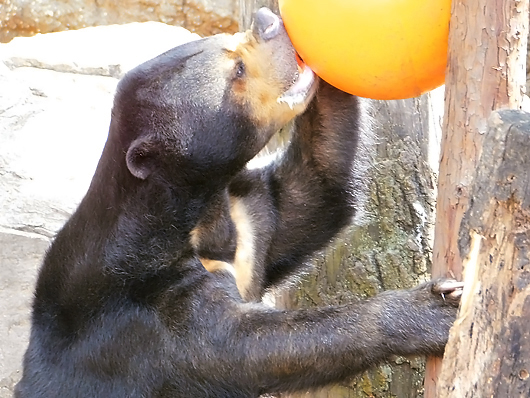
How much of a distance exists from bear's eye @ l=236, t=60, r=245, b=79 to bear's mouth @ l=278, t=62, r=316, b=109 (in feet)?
0.62

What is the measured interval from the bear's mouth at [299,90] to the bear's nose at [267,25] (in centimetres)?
18

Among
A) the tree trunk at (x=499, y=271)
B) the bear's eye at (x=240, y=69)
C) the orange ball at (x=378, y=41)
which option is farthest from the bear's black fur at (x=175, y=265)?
the tree trunk at (x=499, y=271)

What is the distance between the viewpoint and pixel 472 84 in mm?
2299

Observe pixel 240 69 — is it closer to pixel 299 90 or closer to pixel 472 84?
pixel 299 90

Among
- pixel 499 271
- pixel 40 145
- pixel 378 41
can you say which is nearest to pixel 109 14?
pixel 40 145

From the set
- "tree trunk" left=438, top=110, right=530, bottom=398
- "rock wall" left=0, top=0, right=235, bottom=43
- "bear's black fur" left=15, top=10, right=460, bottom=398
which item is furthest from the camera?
"rock wall" left=0, top=0, right=235, bottom=43

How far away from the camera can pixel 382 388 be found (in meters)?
3.94

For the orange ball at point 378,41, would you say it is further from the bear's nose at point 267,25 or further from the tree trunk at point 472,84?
the bear's nose at point 267,25

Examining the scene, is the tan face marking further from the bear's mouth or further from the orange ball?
the orange ball

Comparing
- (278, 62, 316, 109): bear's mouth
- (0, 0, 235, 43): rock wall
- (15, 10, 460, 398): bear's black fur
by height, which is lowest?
(15, 10, 460, 398): bear's black fur

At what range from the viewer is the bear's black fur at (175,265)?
2918 millimetres

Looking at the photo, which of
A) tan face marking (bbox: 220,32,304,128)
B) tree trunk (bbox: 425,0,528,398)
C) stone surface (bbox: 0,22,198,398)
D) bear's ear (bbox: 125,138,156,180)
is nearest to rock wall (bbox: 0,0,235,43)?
stone surface (bbox: 0,22,198,398)

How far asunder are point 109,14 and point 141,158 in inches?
387

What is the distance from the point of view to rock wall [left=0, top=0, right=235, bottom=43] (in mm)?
12031
